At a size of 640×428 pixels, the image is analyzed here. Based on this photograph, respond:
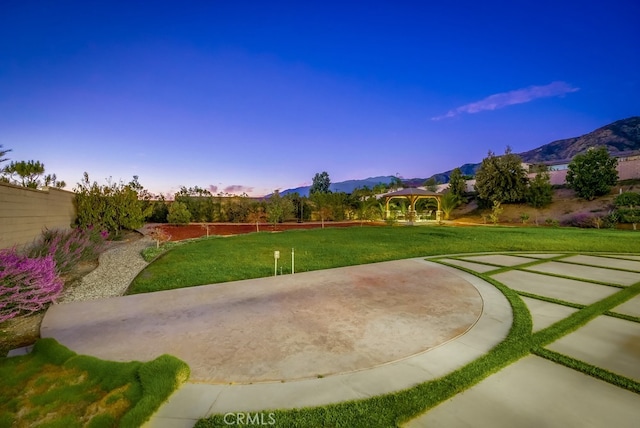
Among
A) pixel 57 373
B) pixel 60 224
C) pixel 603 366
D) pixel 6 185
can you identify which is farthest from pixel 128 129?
pixel 603 366

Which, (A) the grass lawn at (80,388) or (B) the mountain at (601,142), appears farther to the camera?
(B) the mountain at (601,142)

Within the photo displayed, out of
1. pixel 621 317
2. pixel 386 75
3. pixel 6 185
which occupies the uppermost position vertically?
pixel 386 75

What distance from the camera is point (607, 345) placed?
297cm

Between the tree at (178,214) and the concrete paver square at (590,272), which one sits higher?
the tree at (178,214)

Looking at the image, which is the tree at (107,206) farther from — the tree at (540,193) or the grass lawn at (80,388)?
the tree at (540,193)

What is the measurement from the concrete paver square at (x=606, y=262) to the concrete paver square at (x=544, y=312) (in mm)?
4330

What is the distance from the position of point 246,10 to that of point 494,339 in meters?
12.4

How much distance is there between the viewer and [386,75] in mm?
16844

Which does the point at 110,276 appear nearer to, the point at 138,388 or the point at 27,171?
the point at 138,388

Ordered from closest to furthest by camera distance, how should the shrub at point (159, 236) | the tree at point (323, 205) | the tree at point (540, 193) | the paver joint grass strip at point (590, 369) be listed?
the paver joint grass strip at point (590, 369) → the shrub at point (159, 236) → the tree at point (323, 205) → the tree at point (540, 193)

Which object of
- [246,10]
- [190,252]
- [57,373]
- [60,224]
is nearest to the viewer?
[57,373]

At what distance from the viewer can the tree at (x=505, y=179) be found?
A: 81.3ft

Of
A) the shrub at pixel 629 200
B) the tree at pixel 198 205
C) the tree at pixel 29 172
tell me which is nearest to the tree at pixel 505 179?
the shrub at pixel 629 200

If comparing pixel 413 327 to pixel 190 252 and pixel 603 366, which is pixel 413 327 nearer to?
pixel 603 366
